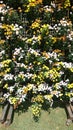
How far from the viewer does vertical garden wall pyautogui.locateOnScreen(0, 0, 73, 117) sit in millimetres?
10750

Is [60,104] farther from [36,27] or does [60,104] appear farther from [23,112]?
[36,27]

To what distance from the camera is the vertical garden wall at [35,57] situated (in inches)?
423

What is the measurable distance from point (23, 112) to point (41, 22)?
293cm

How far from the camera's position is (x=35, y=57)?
428 inches

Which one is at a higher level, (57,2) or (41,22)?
(57,2)

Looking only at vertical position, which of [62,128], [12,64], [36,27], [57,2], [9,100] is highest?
[57,2]

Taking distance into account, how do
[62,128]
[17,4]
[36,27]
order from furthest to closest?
[17,4], [36,27], [62,128]

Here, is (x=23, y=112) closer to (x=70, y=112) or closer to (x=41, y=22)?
(x=70, y=112)

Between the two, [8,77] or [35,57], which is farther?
[35,57]

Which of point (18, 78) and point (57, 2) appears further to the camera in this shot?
point (57, 2)

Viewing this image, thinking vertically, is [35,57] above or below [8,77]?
above

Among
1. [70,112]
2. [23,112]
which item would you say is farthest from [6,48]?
[70,112]

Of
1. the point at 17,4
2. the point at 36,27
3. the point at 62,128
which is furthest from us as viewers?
the point at 17,4

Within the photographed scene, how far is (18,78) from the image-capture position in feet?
35.2
